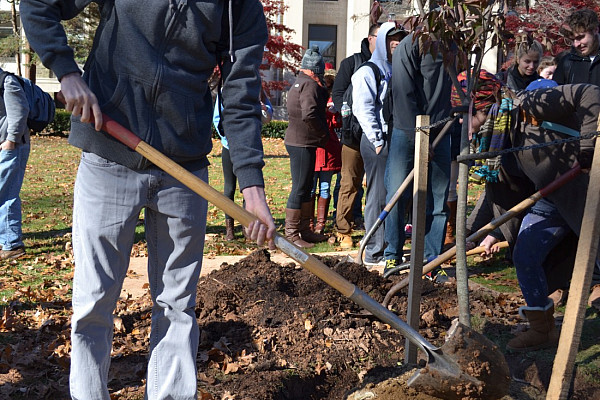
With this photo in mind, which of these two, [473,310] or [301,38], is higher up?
[301,38]

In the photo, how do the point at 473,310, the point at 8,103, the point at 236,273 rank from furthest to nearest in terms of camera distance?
1. the point at 8,103
2. the point at 236,273
3. the point at 473,310

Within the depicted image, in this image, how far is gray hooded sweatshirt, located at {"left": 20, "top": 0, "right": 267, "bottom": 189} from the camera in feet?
9.29

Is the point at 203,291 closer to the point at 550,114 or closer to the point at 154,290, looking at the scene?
the point at 154,290

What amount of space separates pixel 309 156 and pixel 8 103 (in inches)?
127

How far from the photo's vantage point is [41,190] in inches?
510

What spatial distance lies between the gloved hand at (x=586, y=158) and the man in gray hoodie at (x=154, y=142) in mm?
2045

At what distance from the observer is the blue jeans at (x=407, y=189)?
6.31 meters

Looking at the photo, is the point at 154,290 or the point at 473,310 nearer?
the point at 154,290

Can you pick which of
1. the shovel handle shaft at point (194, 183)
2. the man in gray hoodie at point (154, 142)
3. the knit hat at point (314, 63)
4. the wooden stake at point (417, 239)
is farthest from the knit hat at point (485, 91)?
the knit hat at point (314, 63)

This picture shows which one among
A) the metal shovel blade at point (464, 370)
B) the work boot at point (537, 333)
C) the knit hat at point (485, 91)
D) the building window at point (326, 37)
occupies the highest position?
the building window at point (326, 37)

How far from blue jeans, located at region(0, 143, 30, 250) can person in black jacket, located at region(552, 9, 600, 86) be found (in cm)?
545

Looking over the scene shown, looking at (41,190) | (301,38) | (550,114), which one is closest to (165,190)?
(550,114)

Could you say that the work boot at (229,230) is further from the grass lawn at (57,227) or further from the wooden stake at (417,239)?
the wooden stake at (417,239)

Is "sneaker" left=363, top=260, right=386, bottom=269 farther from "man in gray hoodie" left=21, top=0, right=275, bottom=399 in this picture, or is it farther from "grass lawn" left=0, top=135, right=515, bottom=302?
"man in gray hoodie" left=21, top=0, right=275, bottom=399
